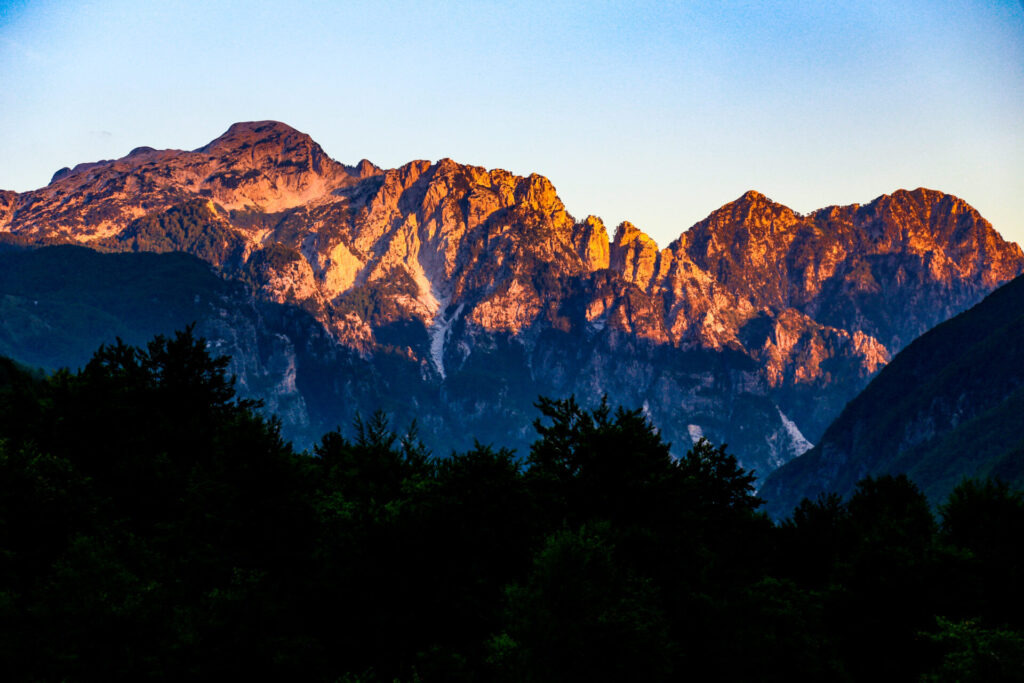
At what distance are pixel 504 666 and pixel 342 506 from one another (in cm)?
1791

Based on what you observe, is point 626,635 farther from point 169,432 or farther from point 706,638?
point 169,432

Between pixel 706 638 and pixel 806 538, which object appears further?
pixel 806 538

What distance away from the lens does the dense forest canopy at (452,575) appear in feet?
186

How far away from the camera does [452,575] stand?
6100cm

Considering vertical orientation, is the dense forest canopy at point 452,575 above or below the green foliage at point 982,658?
above

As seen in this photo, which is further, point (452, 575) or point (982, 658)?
point (452, 575)

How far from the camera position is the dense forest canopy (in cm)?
5666

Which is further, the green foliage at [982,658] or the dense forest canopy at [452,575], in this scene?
the green foliage at [982,658]

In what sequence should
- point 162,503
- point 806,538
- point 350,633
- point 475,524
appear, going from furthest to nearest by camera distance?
point 806,538 < point 162,503 < point 475,524 < point 350,633

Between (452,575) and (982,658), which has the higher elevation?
(452,575)

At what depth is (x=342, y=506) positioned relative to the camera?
2650 inches

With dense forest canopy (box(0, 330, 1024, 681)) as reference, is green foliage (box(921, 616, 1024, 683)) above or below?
below

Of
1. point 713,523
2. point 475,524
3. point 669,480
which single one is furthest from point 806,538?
point 475,524

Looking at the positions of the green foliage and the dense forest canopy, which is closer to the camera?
the dense forest canopy
